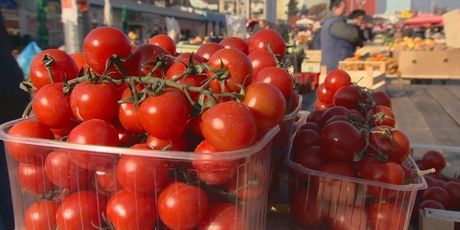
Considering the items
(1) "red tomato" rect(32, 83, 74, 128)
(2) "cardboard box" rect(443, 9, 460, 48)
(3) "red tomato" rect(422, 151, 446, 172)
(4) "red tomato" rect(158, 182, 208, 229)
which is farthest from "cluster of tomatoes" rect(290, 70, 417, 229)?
(2) "cardboard box" rect(443, 9, 460, 48)

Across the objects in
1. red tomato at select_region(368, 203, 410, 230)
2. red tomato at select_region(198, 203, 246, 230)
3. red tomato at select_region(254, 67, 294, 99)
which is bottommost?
red tomato at select_region(368, 203, 410, 230)

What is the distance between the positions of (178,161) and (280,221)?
0.57 metres

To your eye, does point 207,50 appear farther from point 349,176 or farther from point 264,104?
point 349,176

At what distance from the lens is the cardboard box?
666cm

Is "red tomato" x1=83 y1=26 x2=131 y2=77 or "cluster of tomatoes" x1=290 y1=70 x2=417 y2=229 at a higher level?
"red tomato" x1=83 y1=26 x2=131 y2=77

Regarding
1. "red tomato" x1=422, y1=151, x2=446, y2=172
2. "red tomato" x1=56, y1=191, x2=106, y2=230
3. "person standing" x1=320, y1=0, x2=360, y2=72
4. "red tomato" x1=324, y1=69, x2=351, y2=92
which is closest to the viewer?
"red tomato" x1=56, y1=191, x2=106, y2=230

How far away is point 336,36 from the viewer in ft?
17.4

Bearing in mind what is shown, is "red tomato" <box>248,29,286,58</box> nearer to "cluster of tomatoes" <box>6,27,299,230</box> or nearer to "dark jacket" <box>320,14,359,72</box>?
"cluster of tomatoes" <box>6,27,299,230</box>

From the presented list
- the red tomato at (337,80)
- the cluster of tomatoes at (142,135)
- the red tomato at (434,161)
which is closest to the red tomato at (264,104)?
the cluster of tomatoes at (142,135)

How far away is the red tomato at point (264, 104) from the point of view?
95 centimetres

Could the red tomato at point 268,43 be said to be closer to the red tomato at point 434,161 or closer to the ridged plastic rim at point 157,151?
the ridged plastic rim at point 157,151

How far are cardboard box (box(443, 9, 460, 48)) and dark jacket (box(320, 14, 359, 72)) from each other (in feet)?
7.04

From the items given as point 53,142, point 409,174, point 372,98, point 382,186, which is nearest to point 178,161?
point 53,142

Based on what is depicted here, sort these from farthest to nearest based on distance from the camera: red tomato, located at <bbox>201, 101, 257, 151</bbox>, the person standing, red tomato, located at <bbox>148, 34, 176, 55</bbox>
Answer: the person standing < red tomato, located at <bbox>148, 34, 176, 55</bbox> < red tomato, located at <bbox>201, 101, 257, 151</bbox>
